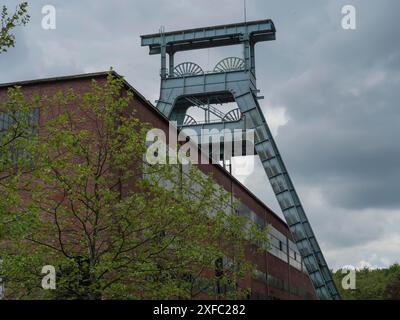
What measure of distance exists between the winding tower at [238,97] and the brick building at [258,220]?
364cm

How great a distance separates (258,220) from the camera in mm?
55250

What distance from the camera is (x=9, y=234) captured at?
51.0ft

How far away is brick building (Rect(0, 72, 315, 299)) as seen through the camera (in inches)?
1121

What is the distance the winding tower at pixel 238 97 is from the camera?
42781mm

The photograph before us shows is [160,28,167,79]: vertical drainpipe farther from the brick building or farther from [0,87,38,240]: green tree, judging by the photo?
[0,87,38,240]: green tree

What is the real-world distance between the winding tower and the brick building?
3.64 meters

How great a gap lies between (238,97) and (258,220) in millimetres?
15372

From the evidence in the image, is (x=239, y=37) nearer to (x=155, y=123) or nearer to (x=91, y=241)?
(x=155, y=123)

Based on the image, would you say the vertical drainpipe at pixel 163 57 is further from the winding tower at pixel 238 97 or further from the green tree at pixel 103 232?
the green tree at pixel 103 232

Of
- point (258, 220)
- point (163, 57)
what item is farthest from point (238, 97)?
point (258, 220)

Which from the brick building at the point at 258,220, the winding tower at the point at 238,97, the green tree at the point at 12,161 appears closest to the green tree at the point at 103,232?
the green tree at the point at 12,161

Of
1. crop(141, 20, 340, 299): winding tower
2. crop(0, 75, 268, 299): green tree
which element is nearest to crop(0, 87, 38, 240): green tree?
crop(0, 75, 268, 299): green tree

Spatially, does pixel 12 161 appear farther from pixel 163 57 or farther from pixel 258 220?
pixel 258 220
